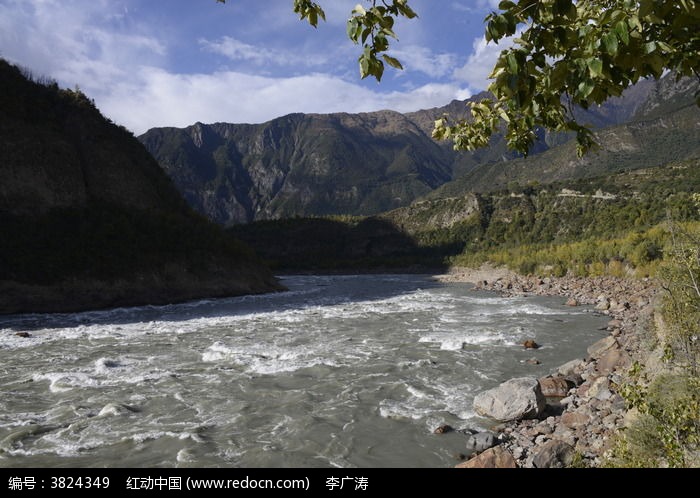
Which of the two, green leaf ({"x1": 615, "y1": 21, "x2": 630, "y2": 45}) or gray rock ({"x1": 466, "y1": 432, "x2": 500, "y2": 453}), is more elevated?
green leaf ({"x1": 615, "y1": 21, "x2": 630, "y2": 45})

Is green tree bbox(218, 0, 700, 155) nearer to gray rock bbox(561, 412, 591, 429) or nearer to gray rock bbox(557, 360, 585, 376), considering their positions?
gray rock bbox(561, 412, 591, 429)

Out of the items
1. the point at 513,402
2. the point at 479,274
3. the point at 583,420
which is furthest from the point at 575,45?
the point at 479,274

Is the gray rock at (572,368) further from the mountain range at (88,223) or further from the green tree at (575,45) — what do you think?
the mountain range at (88,223)

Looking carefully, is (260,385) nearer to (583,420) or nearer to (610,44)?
(583,420)

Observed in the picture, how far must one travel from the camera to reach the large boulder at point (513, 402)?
30.5 feet

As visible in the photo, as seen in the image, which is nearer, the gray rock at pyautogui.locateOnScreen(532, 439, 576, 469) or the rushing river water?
the gray rock at pyautogui.locateOnScreen(532, 439, 576, 469)

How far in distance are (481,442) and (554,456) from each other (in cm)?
139

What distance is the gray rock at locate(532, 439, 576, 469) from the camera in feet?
22.3

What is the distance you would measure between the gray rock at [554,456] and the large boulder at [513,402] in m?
2.13

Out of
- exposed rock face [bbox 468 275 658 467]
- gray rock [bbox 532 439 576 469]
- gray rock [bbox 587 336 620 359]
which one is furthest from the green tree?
gray rock [bbox 587 336 620 359]

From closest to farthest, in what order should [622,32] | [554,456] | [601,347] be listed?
[622,32] → [554,456] → [601,347]

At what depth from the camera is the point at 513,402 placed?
945 cm

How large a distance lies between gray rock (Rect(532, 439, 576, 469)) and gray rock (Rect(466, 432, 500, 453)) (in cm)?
97

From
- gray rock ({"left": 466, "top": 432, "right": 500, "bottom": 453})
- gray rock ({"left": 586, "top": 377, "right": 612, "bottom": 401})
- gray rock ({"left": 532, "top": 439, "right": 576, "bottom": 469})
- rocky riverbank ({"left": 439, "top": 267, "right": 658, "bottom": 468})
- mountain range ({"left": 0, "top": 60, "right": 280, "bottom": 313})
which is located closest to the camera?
gray rock ({"left": 532, "top": 439, "right": 576, "bottom": 469})
